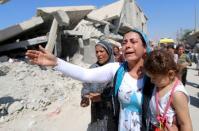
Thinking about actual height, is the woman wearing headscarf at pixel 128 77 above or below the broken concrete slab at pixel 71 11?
below

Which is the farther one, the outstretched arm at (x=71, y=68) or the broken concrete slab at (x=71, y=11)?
the broken concrete slab at (x=71, y=11)

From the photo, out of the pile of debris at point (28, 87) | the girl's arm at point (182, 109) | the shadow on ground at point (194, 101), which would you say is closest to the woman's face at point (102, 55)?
the girl's arm at point (182, 109)

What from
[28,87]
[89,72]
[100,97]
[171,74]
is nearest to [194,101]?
[28,87]

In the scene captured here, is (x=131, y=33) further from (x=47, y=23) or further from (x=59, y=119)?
(x=47, y=23)

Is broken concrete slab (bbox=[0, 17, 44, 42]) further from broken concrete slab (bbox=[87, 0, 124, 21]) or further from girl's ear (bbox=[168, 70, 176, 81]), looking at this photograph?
girl's ear (bbox=[168, 70, 176, 81])

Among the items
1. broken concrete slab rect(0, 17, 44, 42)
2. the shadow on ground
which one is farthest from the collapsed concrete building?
the shadow on ground

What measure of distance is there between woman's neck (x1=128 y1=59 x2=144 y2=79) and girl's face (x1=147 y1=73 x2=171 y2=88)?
263 mm

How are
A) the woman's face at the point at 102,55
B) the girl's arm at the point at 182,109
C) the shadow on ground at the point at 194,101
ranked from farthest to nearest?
the shadow on ground at the point at 194,101 → the woman's face at the point at 102,55 → the girl's arm at the point at 182,109

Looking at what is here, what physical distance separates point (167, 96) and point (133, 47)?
1.94 ft

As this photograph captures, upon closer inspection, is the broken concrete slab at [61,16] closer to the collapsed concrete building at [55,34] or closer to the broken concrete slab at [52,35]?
the collapsed concrete building at [55,34]

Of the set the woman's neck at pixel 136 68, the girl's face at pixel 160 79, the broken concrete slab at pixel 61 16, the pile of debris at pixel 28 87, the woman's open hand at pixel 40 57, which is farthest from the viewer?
the broken concrete slab at pixel 61 16

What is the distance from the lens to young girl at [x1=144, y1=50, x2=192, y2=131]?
277 centimetres

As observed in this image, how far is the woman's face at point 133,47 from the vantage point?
320 centimetres

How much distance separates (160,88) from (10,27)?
13730 mm
